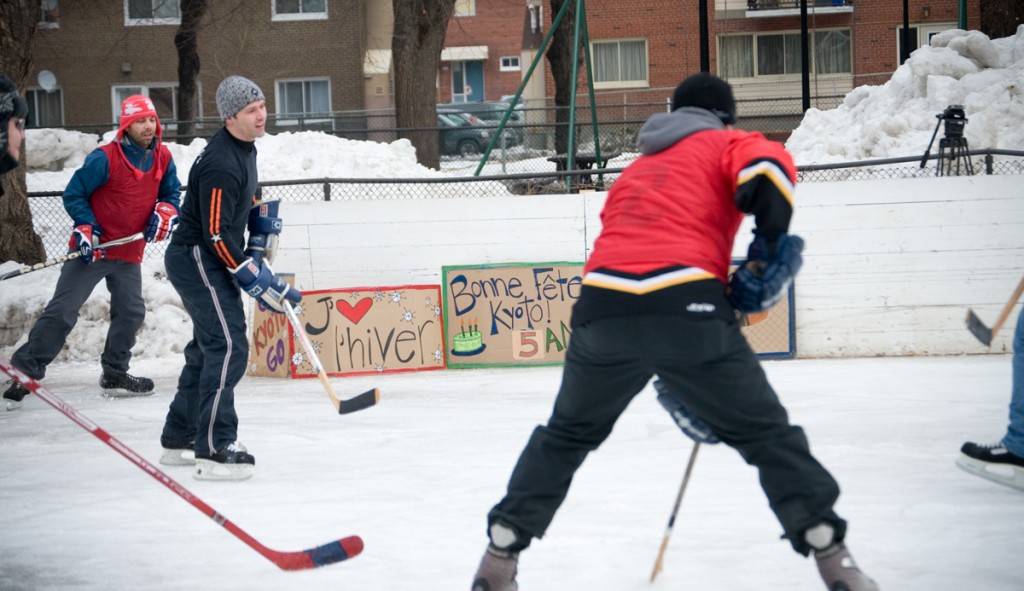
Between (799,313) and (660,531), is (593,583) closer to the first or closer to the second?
(660,531)

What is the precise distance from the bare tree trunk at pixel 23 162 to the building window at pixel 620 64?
23.0 metres

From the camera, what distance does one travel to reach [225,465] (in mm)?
4887

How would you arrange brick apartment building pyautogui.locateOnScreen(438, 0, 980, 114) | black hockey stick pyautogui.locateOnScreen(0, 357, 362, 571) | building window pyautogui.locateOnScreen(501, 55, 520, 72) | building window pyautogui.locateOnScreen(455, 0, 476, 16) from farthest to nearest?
building window pyautogui.locateOnScreen(501, 55, 520, 72), building window pyautogui.locateOnScreen(455, 0, 476, 16), brick apartment building pyautogui.locateOnScreen(438, 0, 980, 114), black hockey stick pyautogui.locateOnScreen(0, 357, 362, 571)

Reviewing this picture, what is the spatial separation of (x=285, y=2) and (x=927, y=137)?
77.0ft

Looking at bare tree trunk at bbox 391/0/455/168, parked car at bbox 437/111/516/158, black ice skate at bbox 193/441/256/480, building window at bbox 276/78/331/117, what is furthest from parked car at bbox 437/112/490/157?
black ice skate at bbox 193/441/256/480

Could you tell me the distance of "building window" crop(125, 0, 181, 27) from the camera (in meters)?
31.5

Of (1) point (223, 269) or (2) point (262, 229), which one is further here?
(2) point (262, 229)

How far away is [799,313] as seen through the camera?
8.30 meters

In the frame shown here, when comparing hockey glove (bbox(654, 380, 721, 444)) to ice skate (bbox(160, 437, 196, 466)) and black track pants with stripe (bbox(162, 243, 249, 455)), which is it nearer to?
black track pants with stripe (bbox(162, 243, 249, 455))

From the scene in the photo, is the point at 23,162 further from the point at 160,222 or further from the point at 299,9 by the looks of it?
the point at 299,9

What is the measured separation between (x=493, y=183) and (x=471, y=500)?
21.4ft

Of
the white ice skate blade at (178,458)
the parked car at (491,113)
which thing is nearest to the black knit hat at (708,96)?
the white ice skate blade at (178,458)

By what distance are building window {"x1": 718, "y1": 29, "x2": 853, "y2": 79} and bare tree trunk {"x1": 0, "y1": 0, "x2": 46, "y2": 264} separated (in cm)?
2411

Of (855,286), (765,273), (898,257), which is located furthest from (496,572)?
(898,257)
